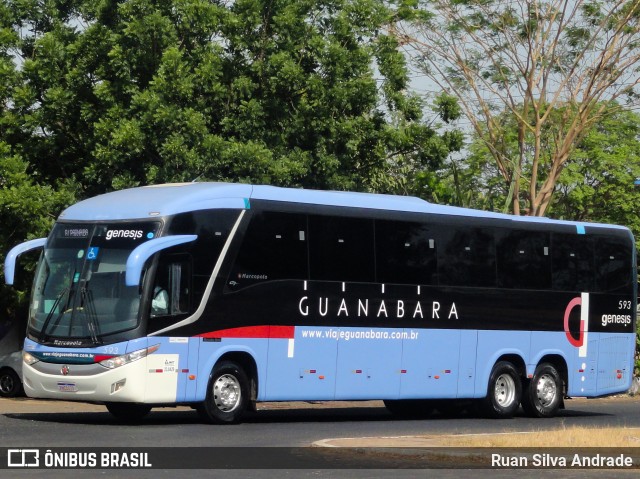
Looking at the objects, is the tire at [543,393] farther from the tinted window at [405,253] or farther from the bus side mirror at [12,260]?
the bus side mirror at [12,260]

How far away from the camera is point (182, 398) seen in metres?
19.0

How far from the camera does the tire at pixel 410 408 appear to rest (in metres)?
24.8

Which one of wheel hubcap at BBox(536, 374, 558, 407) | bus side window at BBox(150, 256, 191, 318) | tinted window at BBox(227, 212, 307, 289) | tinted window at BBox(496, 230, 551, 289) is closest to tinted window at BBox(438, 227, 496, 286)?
tinted window at BBox(496, 230, 551, 289)

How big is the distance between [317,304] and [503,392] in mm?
5199

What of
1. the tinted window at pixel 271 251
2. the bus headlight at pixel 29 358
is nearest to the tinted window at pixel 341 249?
the tinted window at pixel 271 251

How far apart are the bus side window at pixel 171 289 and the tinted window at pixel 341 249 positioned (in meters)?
2.54

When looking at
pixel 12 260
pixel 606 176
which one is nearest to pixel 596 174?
pixel 606 176

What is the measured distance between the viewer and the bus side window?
18875 millimetres

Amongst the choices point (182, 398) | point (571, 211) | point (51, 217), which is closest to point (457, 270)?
point (182, 398)

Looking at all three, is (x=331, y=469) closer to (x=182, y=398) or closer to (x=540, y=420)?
(x=182, y=398)

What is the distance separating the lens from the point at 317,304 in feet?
68.9

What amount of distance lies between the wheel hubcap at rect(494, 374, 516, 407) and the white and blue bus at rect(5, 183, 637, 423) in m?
0.03

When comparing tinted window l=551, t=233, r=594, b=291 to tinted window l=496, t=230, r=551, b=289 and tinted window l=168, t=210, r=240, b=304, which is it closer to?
tinted window l=496, t=230, r=551, b=289

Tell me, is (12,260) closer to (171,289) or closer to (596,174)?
(171,289)
